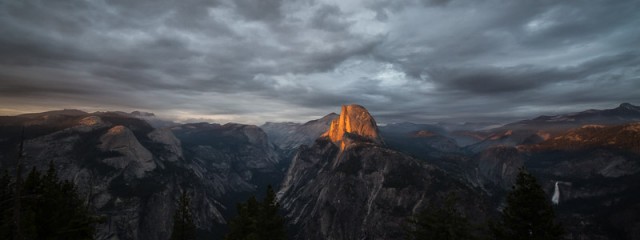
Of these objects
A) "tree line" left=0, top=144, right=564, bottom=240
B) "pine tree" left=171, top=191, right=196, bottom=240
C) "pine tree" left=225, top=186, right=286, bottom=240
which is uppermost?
"tree line" left=0, top=144, right=564, bottom=240

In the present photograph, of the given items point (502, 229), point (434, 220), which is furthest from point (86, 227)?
point (502, 229)

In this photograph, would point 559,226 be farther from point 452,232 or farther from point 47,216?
point 47,216

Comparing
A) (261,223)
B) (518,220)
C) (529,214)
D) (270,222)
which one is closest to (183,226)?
(261,223)

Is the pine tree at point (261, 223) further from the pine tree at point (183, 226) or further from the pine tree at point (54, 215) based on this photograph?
the pine tree at point (183, 226)

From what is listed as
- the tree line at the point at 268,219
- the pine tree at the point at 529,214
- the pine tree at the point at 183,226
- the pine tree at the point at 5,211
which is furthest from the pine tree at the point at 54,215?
the pine tree at the point at 529,214

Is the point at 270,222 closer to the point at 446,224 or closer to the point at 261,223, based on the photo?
the point at 261,223

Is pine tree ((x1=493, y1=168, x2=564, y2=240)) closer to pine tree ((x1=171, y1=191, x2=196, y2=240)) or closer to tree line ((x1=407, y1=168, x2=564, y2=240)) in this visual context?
tree line ((x1=407, y1=168, x2=564, y2=240))

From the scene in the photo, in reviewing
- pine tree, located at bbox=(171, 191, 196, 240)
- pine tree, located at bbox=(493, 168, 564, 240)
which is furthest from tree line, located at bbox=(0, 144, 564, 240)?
pine tree, located at bbox=(171, 191, 196, 240)
